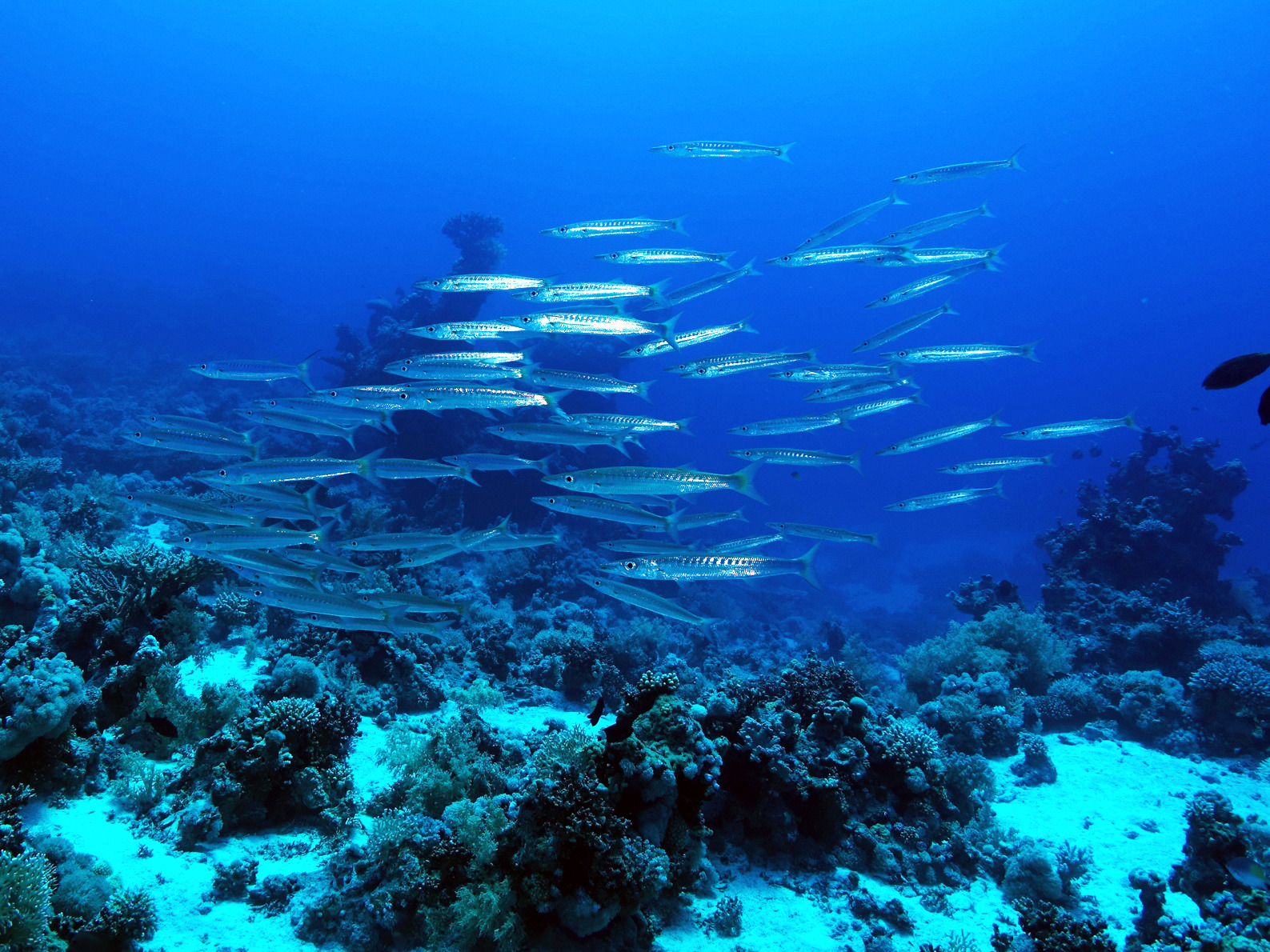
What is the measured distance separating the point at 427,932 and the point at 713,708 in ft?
10.4

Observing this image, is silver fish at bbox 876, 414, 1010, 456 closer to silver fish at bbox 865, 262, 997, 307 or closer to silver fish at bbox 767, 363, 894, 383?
silver fish at bbox 767, 363, 894, 383

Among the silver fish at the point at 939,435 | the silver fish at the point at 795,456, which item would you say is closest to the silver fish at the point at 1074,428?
the silver fish at the point at 939,435

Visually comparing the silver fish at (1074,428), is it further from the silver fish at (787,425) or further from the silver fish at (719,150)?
the silver fish at (719,150)

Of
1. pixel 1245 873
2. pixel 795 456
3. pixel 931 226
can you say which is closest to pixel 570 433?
pixel 795 456

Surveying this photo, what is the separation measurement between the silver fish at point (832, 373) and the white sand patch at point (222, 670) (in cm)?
893

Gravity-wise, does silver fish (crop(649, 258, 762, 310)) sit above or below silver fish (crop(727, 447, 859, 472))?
above

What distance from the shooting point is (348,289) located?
151250mm

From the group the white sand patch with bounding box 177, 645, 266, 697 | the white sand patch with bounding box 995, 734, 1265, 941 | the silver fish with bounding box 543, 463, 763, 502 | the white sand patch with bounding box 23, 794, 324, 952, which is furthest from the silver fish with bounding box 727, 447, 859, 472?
the white sand patch with bounding box 177, 645, 266, 697

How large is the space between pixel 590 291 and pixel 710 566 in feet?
16.2

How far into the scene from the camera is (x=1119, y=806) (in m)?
7.11

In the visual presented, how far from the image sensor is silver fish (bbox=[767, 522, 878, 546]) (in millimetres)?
7930

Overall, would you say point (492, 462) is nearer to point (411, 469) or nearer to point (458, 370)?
point (411, 469)

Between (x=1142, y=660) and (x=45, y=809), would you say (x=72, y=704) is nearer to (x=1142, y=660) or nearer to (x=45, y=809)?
(x=45, y=809)

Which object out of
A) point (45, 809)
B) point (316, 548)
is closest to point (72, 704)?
point (45, 809)
